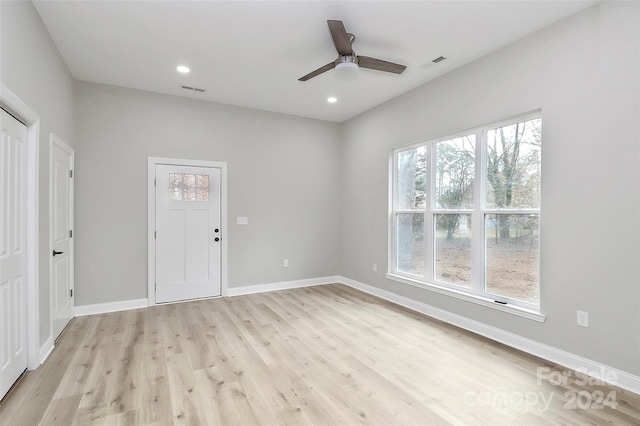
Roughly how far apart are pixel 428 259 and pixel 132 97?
451cm

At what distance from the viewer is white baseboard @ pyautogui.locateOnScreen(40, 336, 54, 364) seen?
2.67 m

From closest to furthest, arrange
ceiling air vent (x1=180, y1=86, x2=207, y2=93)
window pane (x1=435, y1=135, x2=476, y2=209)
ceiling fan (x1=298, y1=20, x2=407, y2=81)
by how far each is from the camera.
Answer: ceiling fan (x1=298, y1=20, x2=407, y2=81) → window pane (x1=435, y1=135, x2=476, y2=209) → ceiling air vent (x1=180, y1=86, x2=207, y2=93)

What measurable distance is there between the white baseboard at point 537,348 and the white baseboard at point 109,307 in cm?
358

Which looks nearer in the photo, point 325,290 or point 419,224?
point 419,224

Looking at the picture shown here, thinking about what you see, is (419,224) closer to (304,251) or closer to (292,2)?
(304,251)

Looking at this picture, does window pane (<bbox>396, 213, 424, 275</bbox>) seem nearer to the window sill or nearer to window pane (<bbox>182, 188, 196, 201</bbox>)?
the window sill

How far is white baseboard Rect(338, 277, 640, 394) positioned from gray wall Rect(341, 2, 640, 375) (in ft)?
0.18

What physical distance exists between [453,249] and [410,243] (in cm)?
72

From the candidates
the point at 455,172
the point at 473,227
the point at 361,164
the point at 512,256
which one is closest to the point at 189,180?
the point at 361,164

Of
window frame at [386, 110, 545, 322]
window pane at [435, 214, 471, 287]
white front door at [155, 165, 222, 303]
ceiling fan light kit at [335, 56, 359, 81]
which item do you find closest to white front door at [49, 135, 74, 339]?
white front door at [155, 165, 222, 303]

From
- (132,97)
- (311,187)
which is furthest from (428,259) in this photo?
(132,97)

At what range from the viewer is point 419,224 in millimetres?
4242

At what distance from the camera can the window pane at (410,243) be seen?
4.22 metres

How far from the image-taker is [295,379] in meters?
2.43
